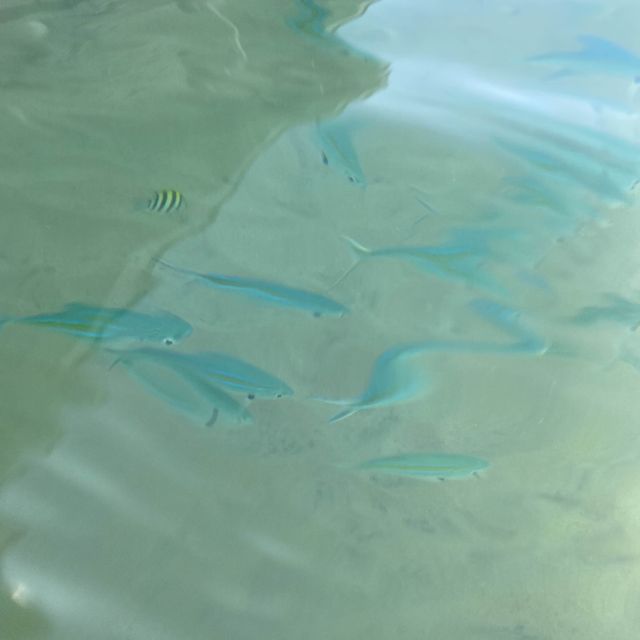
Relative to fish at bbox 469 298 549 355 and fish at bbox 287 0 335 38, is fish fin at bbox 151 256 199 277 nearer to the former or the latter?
fish at bbox 469 298 549 355

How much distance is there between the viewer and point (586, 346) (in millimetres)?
1846

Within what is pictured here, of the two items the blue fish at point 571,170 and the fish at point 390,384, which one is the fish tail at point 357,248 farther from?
the blue fish at point 571,170

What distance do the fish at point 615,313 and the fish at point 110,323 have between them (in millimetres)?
910

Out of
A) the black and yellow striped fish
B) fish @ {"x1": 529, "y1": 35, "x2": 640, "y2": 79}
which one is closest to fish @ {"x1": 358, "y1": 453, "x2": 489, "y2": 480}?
the black and yellow striped fish

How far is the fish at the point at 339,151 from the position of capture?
2246mm

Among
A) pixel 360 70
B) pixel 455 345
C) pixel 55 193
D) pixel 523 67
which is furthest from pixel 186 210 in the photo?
pixel 523 67

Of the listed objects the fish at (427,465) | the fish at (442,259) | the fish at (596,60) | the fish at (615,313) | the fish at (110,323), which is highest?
the fish at (596,60)

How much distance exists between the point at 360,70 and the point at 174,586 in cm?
182

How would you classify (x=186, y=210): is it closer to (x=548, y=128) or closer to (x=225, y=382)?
(x=225, y=382)

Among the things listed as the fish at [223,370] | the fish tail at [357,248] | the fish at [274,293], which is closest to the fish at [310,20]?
the fish tail at [357,248]

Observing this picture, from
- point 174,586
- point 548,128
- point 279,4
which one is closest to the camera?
point 174,586

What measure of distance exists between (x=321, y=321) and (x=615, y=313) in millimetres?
692

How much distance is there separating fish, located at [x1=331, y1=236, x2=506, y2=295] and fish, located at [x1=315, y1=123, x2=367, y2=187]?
0.28 m

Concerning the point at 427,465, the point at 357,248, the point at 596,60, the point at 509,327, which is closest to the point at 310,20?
the point at 596,60
